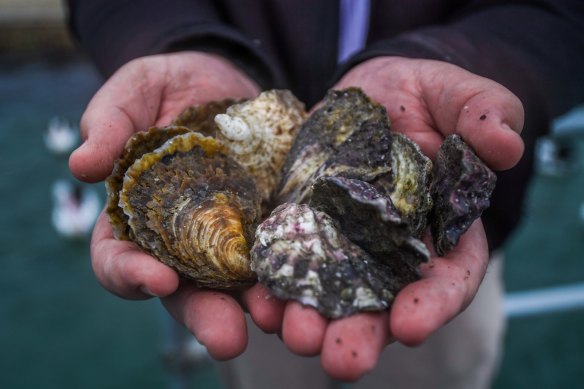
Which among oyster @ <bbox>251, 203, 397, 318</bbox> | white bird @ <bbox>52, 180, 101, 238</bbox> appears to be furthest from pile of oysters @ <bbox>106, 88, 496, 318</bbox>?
white bird @ <bbox>52, 180, 101, 238</bbox>

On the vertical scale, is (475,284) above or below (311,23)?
below

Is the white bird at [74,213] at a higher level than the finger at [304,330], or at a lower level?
lower

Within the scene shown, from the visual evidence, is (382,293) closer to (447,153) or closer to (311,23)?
(447,153)

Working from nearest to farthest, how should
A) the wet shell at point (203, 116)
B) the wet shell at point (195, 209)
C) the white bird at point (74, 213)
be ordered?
the wet shell at point (195, 209), the wet shell at point (203, 116), the white bird at point (74, 213)

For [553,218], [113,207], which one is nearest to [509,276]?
[553,218]

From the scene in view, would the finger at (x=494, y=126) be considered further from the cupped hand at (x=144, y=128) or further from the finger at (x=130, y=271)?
the finger at (x=130, y=271)

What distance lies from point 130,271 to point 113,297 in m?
3.86

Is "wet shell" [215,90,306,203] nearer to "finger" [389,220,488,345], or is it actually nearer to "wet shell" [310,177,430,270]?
"wet shell" [310,177,430,270]

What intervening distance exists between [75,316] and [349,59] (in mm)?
3815

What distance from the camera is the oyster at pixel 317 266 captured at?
1.35m

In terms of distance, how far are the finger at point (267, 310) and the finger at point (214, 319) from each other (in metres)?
0.04

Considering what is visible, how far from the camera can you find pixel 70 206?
18.5 ft

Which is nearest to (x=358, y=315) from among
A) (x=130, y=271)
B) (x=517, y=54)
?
(x=130, y=271)

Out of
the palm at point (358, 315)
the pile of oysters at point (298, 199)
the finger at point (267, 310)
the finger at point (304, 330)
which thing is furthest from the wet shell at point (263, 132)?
the finger at point (304, 330)
